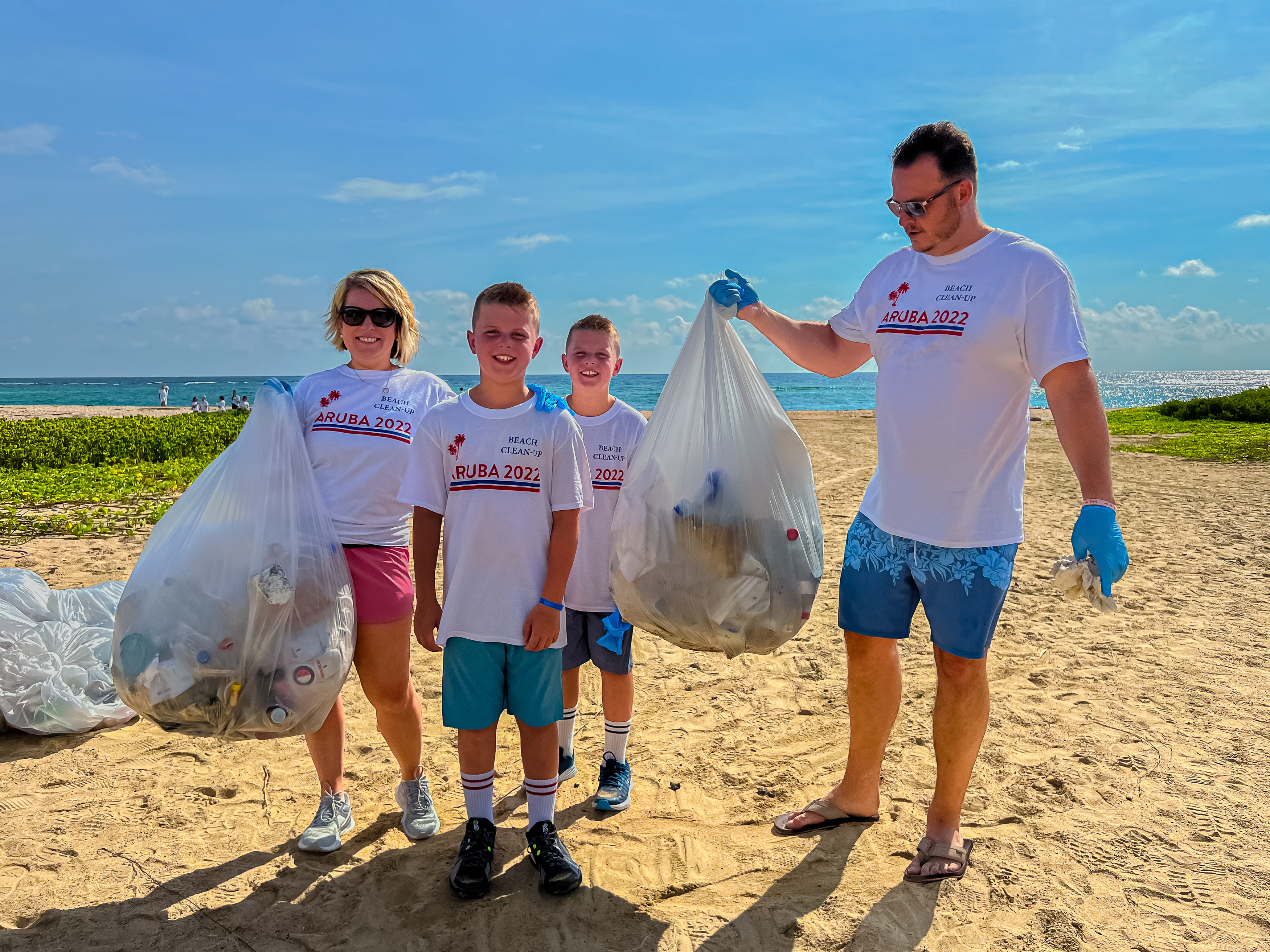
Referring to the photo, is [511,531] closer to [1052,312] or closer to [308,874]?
[308,874]

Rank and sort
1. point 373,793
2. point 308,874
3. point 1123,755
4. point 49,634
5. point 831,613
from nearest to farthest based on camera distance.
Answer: point 308,874 → point 373,793 → point 1123,755 → point 49,634 → point 831,613

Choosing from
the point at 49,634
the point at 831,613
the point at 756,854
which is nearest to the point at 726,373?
the point at 756,854

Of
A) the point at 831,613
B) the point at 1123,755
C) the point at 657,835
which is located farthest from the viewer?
the point at 831,613

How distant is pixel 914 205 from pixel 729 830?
216cm

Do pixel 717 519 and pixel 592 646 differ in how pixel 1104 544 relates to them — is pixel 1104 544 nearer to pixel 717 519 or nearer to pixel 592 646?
pixel 717 519

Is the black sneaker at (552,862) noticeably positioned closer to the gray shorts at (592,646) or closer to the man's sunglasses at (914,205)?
the gray shorts at (592,646)

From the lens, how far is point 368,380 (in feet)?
8.34

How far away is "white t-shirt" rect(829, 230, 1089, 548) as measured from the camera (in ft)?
7.14

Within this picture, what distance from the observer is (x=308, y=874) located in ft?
8.00

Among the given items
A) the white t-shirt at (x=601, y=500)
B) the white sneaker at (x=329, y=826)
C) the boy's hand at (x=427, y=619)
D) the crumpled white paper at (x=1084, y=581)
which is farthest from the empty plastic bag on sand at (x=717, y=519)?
the white sneaker at (x=329, y=826)

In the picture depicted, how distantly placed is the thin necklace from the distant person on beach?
66 centimetres

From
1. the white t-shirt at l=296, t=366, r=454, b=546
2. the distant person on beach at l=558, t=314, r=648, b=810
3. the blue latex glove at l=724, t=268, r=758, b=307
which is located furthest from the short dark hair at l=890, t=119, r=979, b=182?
the white t-shirt at l=296, t=366, r=454, b=546

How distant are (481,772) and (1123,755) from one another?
103 inches

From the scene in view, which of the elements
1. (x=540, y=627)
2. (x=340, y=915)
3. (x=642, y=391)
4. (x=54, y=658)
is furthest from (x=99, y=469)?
(x=642, y=391)
